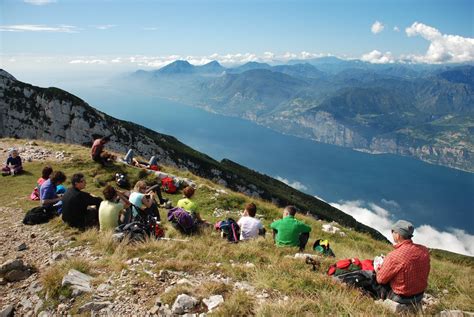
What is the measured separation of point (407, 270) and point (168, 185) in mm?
15784

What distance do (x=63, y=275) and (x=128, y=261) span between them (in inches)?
64.5

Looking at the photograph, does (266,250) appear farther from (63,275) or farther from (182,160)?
(182,160)

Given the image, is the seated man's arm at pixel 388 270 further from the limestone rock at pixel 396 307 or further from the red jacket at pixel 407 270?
the limestone rock at pixel 396 307

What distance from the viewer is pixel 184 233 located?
12.1 metres

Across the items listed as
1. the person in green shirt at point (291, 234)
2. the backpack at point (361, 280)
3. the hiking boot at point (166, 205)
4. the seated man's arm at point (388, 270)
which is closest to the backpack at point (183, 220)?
the person in green shirt at point (291, 234)

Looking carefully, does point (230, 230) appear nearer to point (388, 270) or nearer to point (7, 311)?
point (388, 270)

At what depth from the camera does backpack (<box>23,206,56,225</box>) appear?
40.8 feet

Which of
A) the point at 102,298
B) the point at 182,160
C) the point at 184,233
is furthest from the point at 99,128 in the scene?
the point at 102,298

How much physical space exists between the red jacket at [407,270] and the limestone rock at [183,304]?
4.53 metres

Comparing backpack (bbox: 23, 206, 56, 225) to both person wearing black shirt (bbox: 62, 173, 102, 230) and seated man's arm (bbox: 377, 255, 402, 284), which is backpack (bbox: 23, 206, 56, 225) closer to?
person wearing black shirt (bbox: 62, 173, 102, 230)

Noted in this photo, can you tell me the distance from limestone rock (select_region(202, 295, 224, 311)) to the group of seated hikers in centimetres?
316

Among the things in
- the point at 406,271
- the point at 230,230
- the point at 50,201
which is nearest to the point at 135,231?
the point at 230,230

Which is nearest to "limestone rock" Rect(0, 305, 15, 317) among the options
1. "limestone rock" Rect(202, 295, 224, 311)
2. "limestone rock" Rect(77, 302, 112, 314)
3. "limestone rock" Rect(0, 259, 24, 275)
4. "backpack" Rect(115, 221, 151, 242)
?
"limestone rock" Rect(0, 259, 24, 275)

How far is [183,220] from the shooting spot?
1215 centimetres
